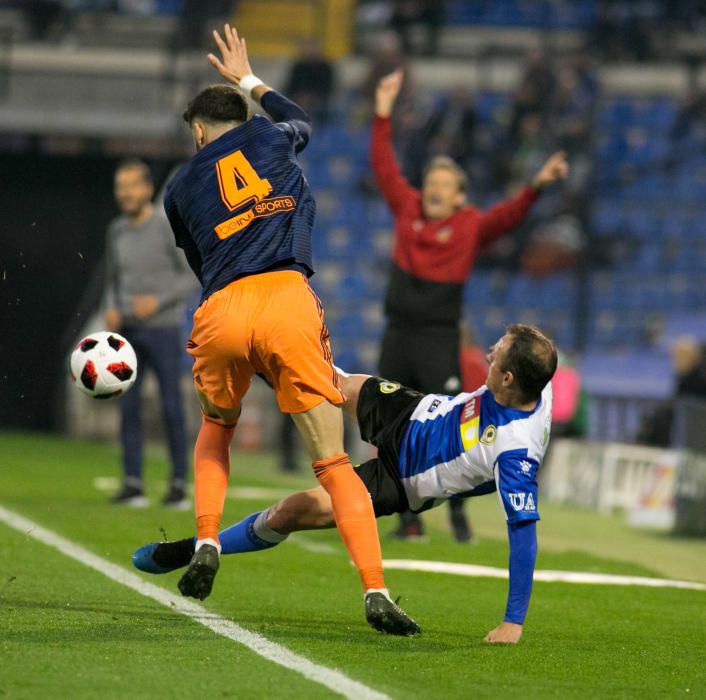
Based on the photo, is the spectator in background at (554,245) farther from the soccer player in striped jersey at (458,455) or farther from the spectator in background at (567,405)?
the soccer player in striped jersey at (458,455)

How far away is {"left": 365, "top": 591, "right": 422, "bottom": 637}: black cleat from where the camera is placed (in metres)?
4.94

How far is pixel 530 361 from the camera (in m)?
5.24

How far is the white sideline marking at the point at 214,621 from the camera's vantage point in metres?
4.29

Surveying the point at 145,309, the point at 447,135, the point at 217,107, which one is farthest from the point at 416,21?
the point at 217,107

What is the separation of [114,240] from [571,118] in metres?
11.3

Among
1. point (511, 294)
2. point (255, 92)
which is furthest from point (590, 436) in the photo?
point (255, 92)

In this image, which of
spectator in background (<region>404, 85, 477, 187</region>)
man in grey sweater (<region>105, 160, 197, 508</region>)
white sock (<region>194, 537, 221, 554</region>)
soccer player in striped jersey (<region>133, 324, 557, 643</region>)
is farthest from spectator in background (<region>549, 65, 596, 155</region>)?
white sock (<region>194, 537, 221, 554</region>)

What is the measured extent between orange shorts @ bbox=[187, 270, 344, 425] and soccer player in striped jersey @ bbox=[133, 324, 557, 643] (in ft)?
1.57

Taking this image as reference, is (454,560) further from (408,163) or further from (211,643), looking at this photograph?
(408,163)

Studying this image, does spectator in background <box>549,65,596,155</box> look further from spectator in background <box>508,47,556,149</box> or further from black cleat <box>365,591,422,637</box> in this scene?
black cleat <box>365,591,422,637</box>

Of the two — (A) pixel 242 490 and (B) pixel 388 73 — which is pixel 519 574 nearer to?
(A) pixel 242 490

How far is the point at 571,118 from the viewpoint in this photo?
20.4 meters

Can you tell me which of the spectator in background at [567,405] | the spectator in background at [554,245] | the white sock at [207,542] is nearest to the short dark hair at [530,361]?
the white sock at [207,542]

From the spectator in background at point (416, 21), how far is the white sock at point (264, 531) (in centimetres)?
1659
